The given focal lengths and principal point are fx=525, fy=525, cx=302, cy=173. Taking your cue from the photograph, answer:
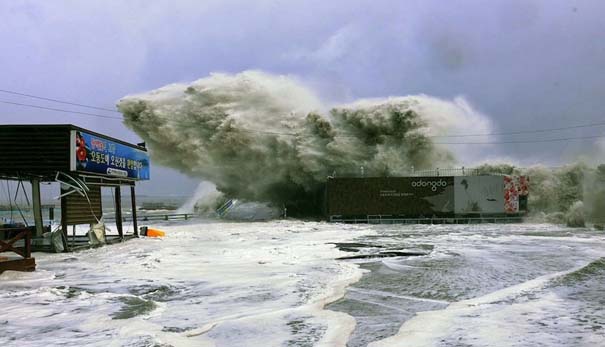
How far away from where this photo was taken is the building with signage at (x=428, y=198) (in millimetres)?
35781

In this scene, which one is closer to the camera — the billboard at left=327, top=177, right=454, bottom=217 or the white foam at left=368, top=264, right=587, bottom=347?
the white foam at left=368, top=264, right=587, bottom=347

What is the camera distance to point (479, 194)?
35812 millimetres

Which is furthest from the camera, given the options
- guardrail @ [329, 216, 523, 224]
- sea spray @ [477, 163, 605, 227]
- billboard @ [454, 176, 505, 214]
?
sea spray @ [477, 163, 605, 227]

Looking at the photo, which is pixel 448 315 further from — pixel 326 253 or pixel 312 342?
pixel 326 253

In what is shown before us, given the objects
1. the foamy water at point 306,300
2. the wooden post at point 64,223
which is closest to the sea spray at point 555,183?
the foamy water at point 306,300

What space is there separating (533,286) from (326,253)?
6822 mm

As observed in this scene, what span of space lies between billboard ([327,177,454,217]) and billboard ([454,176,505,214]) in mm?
532

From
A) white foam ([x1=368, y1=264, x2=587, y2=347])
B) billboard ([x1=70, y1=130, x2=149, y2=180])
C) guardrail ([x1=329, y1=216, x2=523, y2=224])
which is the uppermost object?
billboard ([x1=70, y1=130, x2=149, y2=180])

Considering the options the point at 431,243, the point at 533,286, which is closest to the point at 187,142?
the point at 431,243

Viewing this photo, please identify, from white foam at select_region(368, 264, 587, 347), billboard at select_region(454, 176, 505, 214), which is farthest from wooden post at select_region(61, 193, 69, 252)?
billboard at select_region(454, 176, 505, 214)

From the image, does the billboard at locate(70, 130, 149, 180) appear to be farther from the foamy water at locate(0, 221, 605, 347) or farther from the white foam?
the white foam

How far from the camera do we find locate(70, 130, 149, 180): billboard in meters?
15.2

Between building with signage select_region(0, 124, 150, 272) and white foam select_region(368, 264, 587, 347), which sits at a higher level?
building with signage select_region(0, 124, 150, 272)

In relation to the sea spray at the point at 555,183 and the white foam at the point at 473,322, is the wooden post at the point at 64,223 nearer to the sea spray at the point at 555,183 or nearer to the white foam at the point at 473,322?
the white foam at the point at 473,322
